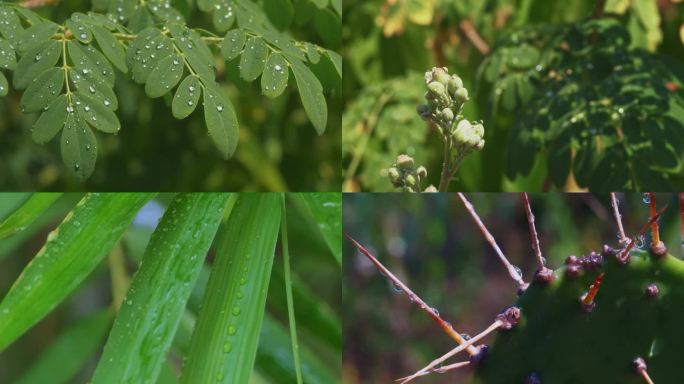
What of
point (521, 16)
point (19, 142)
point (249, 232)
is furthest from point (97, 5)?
point (19, 142)

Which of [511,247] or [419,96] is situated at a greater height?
[419,96]

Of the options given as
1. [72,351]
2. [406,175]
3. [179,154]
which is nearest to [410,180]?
[406,175]

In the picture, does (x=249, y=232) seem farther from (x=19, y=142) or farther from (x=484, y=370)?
(x=19, y=142)

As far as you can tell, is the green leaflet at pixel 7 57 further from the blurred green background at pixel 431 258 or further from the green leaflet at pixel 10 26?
the blurred green background at pixel 431 258

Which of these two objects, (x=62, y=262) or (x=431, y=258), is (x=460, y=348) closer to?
(x=62, y=262)

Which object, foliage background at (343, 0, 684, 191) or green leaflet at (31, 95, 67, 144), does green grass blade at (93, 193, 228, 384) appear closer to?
green leaflet at (31, 95, 67, 144)
